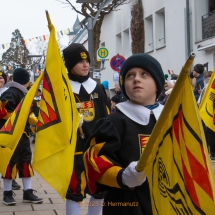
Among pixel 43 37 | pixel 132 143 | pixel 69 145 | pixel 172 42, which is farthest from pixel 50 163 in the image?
pixel 43 37

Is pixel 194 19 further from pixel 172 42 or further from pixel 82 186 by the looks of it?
pixel 82 186

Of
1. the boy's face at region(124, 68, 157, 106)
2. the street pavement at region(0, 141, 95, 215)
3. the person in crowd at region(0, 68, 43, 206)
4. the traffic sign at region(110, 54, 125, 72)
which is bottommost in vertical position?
the street pavement at region(0, 141, 95, 215)

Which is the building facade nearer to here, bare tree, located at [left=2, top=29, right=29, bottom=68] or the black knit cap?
the black knit cap

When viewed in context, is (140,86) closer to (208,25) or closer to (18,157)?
(18,157)

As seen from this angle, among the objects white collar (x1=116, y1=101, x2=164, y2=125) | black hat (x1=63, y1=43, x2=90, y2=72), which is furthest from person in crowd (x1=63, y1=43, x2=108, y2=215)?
white collar (x1=116, y1=101, x2=164, y2=125)

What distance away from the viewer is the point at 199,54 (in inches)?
763

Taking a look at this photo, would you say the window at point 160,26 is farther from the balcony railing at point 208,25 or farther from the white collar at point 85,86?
the white collar at point 85,86

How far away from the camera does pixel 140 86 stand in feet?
9.59

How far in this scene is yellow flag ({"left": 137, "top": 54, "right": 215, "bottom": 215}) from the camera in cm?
194

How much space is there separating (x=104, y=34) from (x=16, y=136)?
1143 inches

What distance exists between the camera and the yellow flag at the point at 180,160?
194cm

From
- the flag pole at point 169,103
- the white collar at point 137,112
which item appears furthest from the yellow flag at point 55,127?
the flag pole at point 169,103

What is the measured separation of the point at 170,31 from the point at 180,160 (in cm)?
2005

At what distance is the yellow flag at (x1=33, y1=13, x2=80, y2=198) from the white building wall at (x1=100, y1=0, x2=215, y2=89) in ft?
48.4
